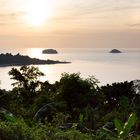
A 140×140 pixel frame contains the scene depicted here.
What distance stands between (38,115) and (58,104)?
26.3ft

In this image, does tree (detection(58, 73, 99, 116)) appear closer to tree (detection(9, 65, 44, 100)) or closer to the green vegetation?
the green vegetation

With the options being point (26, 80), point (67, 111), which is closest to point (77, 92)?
point (67, 111)

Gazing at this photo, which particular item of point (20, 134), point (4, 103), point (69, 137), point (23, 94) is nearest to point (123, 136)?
point (69, 137)

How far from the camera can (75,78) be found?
45344 millimetres

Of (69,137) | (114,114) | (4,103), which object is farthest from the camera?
(4,103)

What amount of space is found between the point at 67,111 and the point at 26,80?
1446cm

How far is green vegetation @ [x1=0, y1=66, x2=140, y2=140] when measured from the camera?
15609 mm

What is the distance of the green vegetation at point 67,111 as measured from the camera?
51.2ft

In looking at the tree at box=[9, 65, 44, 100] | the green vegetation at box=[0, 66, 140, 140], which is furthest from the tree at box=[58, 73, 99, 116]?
the tree at box=[9, 65, 44, 100]

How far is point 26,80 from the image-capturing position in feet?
184

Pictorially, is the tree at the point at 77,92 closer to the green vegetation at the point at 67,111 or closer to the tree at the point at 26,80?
the green vegetation at the point at 67,111

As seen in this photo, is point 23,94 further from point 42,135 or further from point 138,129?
point 42,135

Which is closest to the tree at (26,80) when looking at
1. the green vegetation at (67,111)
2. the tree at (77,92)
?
the green vegetation at (67,111)

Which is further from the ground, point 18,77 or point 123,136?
point 18,77
